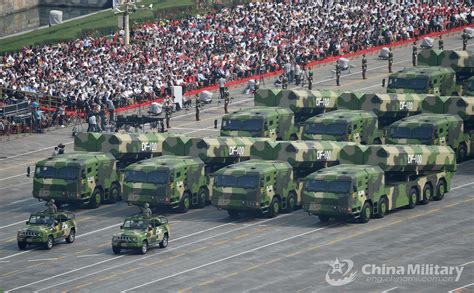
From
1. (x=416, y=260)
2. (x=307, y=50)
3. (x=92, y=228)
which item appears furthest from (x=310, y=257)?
(x=307, y=50)

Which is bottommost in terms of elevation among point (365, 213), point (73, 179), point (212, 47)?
point (365, 213)

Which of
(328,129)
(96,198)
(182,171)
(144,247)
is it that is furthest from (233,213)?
(328,129)

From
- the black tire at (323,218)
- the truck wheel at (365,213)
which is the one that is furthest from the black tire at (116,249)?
the truck wheel at (365,213)

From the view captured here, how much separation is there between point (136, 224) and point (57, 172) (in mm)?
12707

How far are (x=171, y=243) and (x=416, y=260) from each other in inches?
524

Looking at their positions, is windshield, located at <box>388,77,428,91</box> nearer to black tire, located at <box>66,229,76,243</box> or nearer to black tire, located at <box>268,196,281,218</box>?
black tire, located at <box>268,196,281,218</box>

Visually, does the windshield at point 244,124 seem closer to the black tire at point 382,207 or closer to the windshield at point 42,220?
the black tire at point 382,207

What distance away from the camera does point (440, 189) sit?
94.9m

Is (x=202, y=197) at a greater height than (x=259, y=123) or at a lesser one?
lesser

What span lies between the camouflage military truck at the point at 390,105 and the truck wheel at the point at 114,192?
1788cm

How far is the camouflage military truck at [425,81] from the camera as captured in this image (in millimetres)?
112062

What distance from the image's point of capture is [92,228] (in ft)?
300

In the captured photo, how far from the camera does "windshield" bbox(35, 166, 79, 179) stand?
95.7 m

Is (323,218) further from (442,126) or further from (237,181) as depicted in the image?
(442,126)
